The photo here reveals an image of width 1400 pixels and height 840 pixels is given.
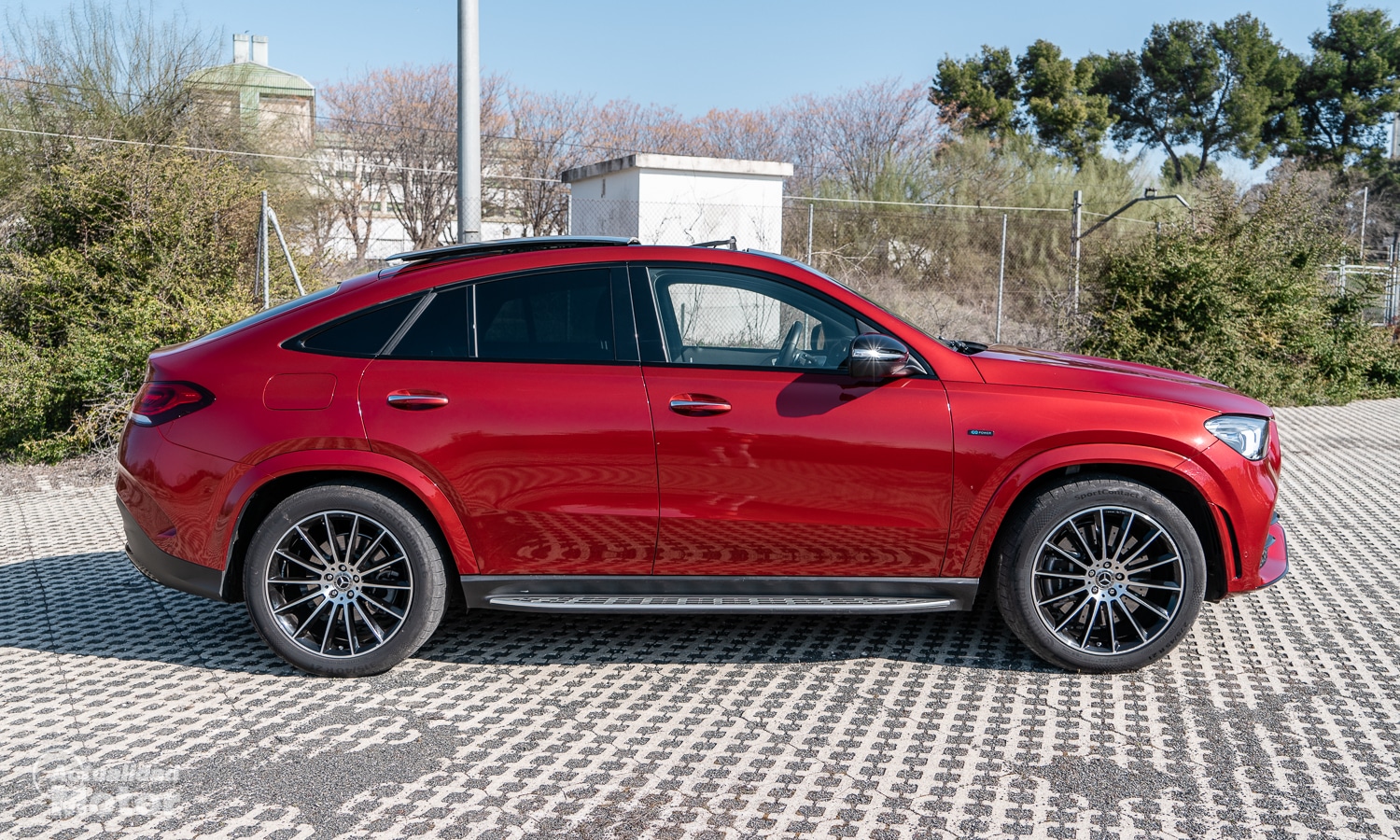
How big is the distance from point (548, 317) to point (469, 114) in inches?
170

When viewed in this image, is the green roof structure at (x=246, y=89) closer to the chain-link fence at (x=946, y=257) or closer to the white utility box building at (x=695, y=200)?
the chain-link fence at (x=946, y=257)

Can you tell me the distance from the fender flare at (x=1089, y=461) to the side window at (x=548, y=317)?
159 cm

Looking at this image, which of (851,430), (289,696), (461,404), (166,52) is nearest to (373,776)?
(289,696)

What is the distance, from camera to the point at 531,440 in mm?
4223

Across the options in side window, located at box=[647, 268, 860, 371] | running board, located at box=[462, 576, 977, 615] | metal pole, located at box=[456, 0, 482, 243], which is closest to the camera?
running board, located at box=[462, 576, 977, 615]

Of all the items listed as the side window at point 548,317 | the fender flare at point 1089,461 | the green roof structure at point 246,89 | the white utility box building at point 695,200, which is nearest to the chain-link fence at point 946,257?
the white utility box building at point 695,200

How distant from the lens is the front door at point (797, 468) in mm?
4211

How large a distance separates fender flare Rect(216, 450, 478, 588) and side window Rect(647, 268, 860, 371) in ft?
3.44

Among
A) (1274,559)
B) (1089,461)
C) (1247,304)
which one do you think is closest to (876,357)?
(1089,461)

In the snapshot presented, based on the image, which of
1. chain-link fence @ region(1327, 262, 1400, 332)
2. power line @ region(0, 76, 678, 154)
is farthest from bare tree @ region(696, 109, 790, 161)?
chain-link fence @ region(1327, 262, 1400, 332)

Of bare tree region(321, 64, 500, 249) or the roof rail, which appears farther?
bare tree region(321, 64, 500, 249)

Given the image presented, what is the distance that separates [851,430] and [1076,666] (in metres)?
1.30

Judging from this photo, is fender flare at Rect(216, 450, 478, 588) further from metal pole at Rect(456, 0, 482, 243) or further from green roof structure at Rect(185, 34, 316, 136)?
green roof structure at Rect(185, 34, 316, 136)

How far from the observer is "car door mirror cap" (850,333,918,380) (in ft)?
13.7
